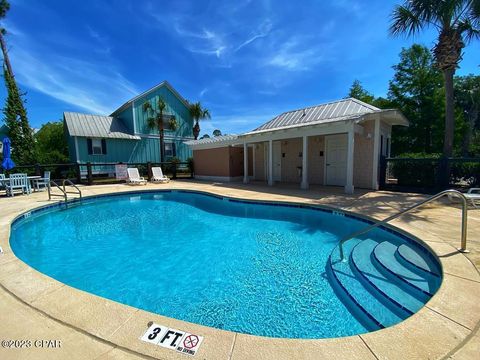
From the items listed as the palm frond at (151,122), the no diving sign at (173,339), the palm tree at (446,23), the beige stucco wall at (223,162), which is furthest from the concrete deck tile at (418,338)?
the palm frond at (151,122)

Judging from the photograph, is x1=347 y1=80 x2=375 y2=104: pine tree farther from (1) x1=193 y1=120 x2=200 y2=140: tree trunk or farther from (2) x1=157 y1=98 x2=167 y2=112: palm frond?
(2) x1=157 y1=98 x2=167 y2=112: palm frond

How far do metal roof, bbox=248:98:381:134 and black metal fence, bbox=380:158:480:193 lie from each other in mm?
2917

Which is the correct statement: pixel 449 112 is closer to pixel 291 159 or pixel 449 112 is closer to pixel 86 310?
pixel 291 159

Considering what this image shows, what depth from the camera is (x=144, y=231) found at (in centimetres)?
632

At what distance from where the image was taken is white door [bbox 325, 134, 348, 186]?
428 inches

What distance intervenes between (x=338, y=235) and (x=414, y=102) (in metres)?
20.0

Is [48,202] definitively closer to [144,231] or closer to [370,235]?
[144,231]

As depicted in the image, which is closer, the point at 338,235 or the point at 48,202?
the point at 338,235

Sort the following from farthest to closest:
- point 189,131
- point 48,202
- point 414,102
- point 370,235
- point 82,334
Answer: point 189,131 → point 414,102 → point 48,202 → point 370,235 → point 82,334

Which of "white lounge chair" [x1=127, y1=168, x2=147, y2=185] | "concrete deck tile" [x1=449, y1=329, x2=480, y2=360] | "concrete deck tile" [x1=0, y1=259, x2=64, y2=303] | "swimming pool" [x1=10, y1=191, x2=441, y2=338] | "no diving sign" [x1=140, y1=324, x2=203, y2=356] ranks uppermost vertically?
"white lounge chair" [x1=127, y1=168, x2=147, y2=185]

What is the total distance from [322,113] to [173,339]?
1291 centimetres

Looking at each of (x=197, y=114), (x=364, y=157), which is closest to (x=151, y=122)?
(x=197, y=114)

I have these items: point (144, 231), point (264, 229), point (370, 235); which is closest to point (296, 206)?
point (264, 229)

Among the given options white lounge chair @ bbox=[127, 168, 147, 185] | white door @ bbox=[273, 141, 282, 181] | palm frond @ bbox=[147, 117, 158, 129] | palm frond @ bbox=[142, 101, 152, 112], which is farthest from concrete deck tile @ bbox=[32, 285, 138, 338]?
palm frond @ bbox=[142, 101, 152, 112]
